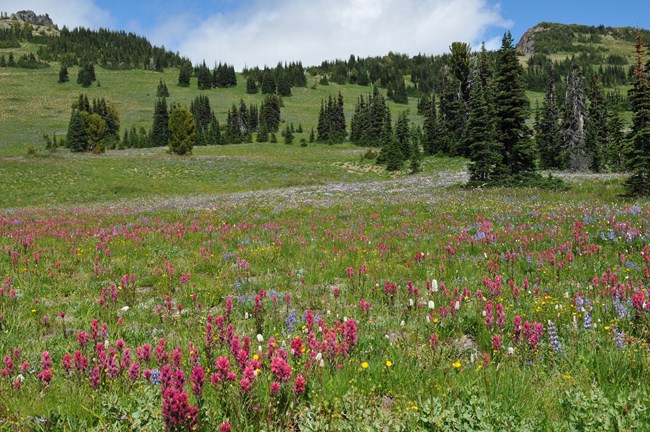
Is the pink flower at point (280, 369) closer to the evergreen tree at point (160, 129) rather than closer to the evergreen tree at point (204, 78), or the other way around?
the evergreen tree at point (160, 129)

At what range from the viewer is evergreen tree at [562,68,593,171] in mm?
46250

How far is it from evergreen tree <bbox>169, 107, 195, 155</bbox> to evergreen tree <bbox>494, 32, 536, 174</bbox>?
64.0 metres

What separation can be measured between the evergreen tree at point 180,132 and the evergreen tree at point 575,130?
220ft

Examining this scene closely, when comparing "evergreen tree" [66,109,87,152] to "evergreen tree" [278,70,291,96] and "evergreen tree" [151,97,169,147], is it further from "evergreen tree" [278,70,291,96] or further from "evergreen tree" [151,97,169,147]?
"evergreen tree" [278,70,291,96]

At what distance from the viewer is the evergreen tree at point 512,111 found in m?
27.5

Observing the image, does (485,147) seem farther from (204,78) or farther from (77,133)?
(204,78)

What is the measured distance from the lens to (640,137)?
19047mm

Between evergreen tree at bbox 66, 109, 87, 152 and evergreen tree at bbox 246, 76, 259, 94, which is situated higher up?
evergreen tree at bbox 246, 76, 259, 94

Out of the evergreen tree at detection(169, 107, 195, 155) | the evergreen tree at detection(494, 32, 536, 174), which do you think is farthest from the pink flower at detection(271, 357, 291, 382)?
the evergreen tree at detection(169, 107, 195, 155)

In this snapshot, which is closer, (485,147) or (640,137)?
(640,137)

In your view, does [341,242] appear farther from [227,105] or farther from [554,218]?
[227,105]

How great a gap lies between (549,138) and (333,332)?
63268 millimetres

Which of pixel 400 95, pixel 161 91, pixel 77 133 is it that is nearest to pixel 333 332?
pixel 77 133

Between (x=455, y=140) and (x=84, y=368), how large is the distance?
204ft
